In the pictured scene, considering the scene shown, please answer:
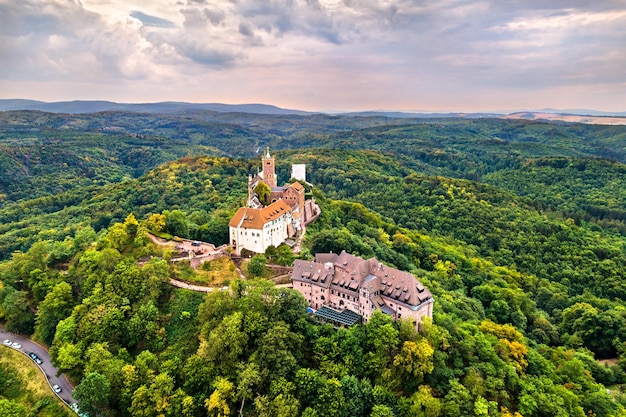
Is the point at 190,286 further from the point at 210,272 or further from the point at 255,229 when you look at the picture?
the point at 255,229

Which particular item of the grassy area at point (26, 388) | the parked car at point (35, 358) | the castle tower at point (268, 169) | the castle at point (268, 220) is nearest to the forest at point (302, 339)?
the grassy area at point (26, 388)

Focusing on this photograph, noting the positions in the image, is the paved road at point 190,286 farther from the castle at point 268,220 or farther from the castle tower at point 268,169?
the castle tower at point 268,169

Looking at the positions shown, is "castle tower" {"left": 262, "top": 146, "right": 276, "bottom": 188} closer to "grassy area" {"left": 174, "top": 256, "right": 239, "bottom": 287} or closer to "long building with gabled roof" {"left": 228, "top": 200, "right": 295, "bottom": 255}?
"long building with gabled roof" {"left": 228, "top": 200, "right": 295, "bottom": 255}

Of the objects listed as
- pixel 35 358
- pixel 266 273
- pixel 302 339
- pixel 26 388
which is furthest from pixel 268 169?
pixel 26 388

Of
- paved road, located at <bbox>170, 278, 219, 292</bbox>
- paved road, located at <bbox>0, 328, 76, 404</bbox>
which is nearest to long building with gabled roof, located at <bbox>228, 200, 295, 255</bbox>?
paved road, located at <bbox>170, 278, 219, 292</bbox>

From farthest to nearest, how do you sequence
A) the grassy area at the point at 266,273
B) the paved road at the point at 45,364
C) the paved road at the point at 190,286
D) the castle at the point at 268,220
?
1. the castle at the point at 268,220
2. the grassy area at the point at 266,273
3. the paved road at the point at 190,286
4. the paved road at the point at 45,364
